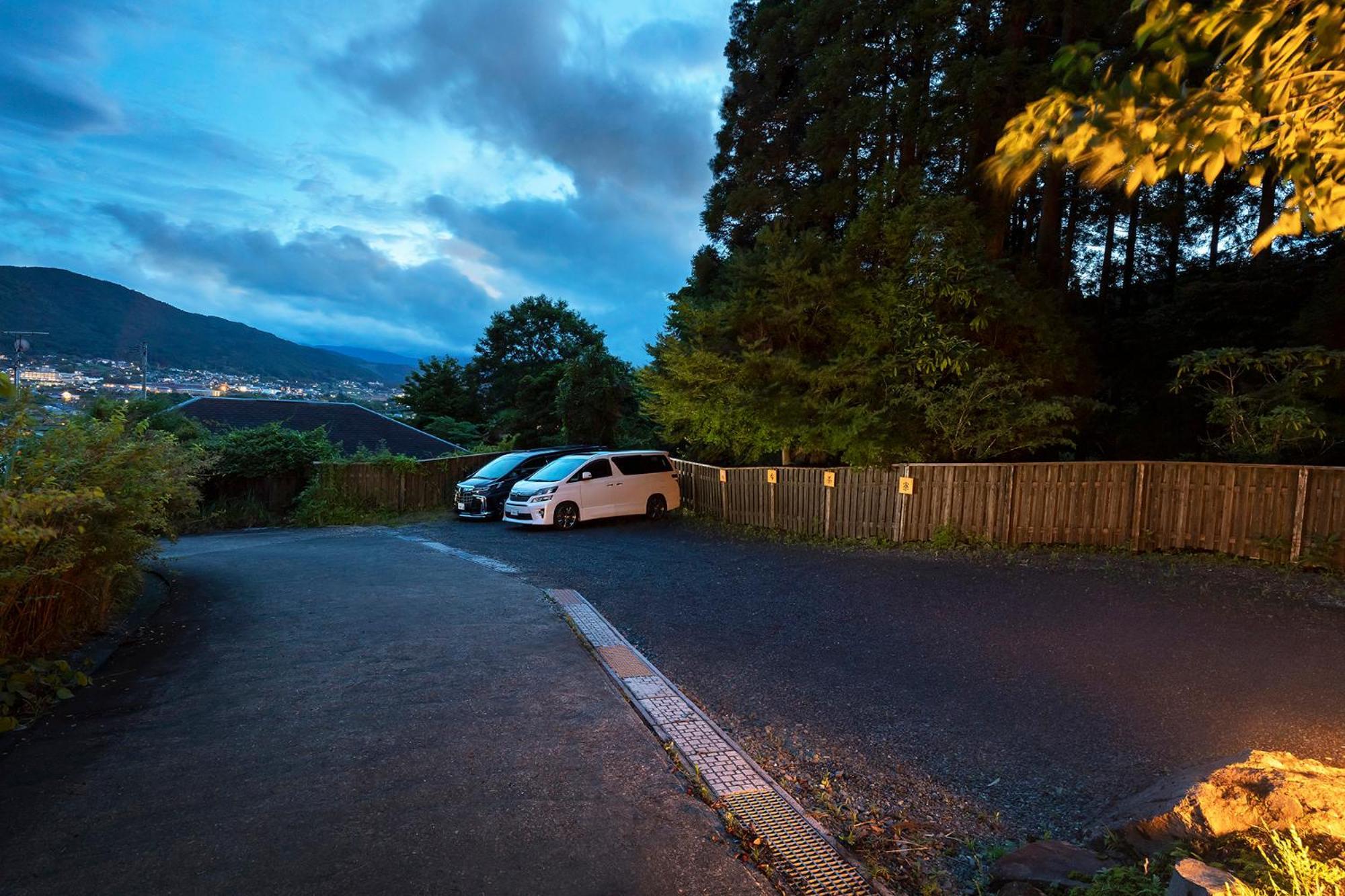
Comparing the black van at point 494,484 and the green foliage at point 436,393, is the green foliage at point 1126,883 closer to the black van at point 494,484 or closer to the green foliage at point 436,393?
the black van at point 494,484

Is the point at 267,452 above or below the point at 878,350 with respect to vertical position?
below

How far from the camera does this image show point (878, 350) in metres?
13.5

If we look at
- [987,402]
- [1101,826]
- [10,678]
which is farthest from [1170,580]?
[10,678]

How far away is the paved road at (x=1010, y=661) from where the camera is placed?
4.25 metres

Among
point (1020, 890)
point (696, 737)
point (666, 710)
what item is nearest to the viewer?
point (1020, 890)

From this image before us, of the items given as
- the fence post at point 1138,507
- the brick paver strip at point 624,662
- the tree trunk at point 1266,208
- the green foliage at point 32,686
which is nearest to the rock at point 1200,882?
the brick paver strip at point 624,662

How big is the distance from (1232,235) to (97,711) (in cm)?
3200

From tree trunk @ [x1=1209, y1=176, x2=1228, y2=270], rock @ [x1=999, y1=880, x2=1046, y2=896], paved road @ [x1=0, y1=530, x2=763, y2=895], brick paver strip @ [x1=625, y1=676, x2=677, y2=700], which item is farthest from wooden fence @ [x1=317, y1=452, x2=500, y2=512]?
tree trunk @ [x1=1209, y1=176, x2=1228, y2=270]

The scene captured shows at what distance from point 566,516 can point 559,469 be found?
3.95 ft

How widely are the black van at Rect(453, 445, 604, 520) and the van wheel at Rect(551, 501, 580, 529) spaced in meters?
2.19

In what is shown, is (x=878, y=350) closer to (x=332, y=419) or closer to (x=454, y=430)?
→ (x=332, y=419)

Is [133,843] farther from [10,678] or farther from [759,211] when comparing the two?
[759,211]

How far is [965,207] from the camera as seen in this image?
13.0 metres

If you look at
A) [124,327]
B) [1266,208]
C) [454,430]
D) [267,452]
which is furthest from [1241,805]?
[124,327]
